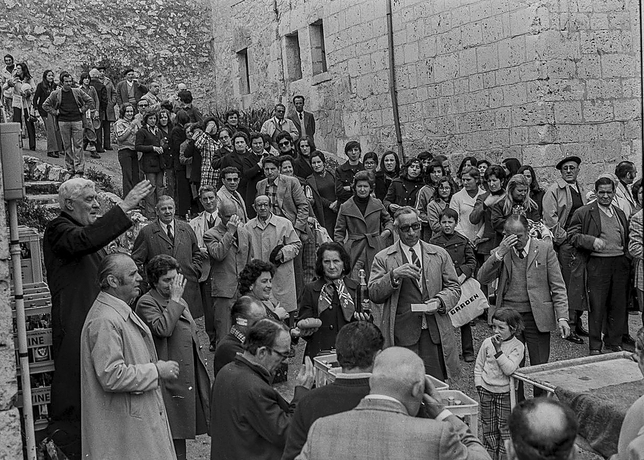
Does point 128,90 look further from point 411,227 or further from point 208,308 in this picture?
point 411,227

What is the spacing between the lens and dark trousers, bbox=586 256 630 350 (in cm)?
866

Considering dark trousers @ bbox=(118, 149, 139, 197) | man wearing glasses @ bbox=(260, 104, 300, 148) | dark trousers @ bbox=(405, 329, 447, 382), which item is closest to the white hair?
dark trousers @ bbox=(405, 329, 447, 382)

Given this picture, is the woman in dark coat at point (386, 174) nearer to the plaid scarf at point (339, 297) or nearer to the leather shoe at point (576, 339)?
the leather shoe at point (576, 339)

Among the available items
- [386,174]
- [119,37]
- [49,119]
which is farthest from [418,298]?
[119,37]

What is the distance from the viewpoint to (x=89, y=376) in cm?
468

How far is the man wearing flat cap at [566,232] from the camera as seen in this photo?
907cm

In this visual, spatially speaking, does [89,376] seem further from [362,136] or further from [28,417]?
[362,136]

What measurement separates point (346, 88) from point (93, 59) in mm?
9011

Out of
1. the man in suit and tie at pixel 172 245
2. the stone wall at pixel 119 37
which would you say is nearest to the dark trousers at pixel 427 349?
the man in suit and tie at pixel 172 245

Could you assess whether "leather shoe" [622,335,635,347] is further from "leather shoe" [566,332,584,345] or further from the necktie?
the necktie

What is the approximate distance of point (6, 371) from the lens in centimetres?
468

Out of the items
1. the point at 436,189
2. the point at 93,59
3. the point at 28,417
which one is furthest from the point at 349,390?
the point at 93,59

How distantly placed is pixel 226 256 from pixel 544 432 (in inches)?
237

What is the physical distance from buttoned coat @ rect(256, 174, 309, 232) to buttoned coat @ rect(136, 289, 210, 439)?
431 cm
